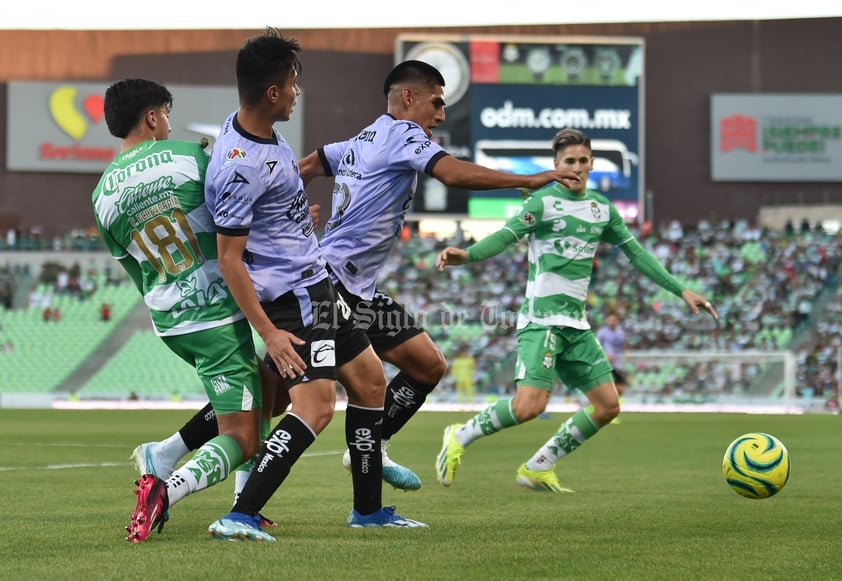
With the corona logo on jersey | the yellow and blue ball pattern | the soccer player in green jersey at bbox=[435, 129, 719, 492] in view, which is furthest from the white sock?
the corona logo on jersey

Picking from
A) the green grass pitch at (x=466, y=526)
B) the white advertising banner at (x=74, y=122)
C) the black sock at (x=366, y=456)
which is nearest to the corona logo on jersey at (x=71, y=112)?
the white advertising banner at (x=74, y=122)

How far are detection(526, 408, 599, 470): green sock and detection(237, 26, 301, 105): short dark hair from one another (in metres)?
4.52

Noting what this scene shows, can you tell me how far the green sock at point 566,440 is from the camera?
9.27 meters

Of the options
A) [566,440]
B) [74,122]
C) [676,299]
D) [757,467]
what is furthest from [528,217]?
[74,122]

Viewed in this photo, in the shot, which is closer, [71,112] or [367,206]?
[367,206]

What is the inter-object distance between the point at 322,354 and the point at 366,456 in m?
0.78

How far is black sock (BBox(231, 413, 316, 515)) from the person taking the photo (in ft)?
18.1

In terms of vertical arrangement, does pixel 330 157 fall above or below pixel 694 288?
above

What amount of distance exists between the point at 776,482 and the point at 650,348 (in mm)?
26899

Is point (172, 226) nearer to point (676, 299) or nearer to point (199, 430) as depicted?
point (199, 430)

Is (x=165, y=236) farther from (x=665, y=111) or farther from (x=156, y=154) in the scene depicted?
(x=665, y=111)

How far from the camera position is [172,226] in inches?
224

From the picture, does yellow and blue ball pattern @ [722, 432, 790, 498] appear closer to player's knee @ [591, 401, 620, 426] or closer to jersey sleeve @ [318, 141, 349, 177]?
player's knee @ [591, 401, 620, 426]

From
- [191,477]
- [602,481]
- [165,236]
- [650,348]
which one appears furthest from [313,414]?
[650,348]
